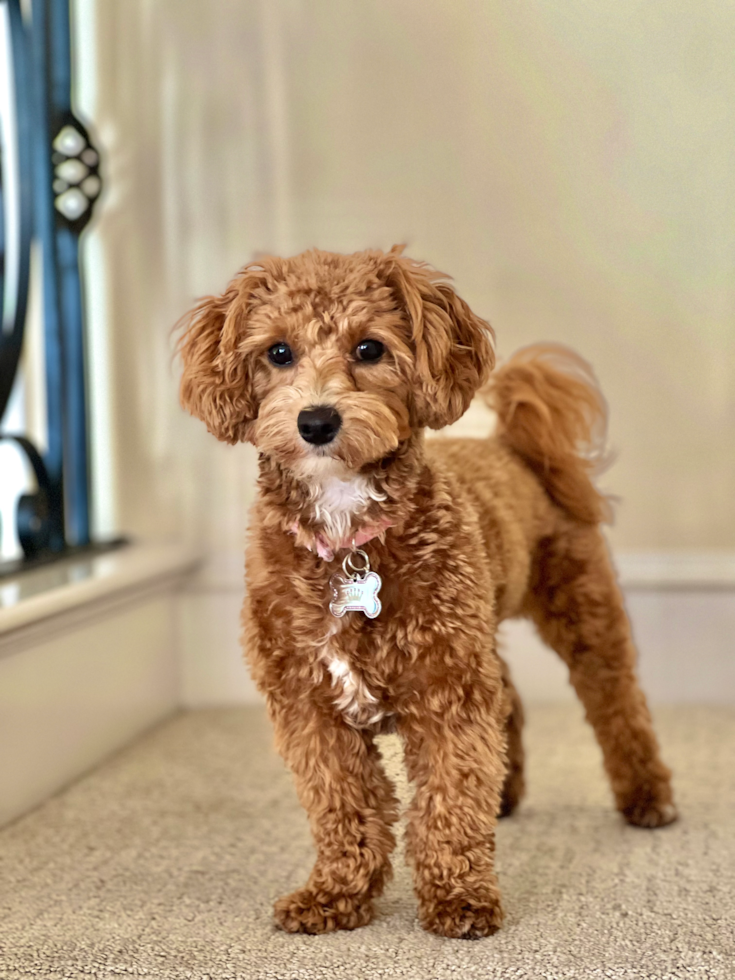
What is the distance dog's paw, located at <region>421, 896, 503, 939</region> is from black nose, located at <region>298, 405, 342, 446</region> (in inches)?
24.8

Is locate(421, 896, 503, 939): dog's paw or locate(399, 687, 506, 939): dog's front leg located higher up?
locate(399, 687, 506, 939): dog's front leg

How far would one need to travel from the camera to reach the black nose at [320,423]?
124 centimetres

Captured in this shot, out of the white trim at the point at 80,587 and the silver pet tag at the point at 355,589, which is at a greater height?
the silver pet tag at the point at 355,589

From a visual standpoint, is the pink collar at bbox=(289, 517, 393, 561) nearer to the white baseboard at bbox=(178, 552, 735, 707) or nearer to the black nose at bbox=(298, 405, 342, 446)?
the black nose at bbox=(298, 405, 342, 446)

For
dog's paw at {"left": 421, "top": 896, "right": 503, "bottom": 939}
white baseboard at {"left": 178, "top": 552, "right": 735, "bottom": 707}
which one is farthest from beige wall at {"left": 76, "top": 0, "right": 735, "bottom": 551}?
dog's paw at {"left": 421, "top": 896, "right": 503, "bottom": 939}

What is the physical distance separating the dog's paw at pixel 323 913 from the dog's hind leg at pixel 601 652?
563mm

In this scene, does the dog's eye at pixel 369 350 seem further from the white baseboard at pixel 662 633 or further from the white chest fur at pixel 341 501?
the white baseboard at pixel 662 633

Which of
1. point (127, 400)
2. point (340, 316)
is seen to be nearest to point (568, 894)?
point (340, 316)

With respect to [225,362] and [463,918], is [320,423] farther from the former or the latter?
[463,918]

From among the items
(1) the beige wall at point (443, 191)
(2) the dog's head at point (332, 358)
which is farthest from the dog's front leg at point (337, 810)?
(1) the beige wall at point (443, 191)

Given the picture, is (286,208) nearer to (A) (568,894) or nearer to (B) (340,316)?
(B) (340,316)

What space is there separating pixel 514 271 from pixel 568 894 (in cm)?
150

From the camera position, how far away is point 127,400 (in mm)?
2779

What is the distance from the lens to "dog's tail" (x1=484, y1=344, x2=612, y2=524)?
70.6 inches
